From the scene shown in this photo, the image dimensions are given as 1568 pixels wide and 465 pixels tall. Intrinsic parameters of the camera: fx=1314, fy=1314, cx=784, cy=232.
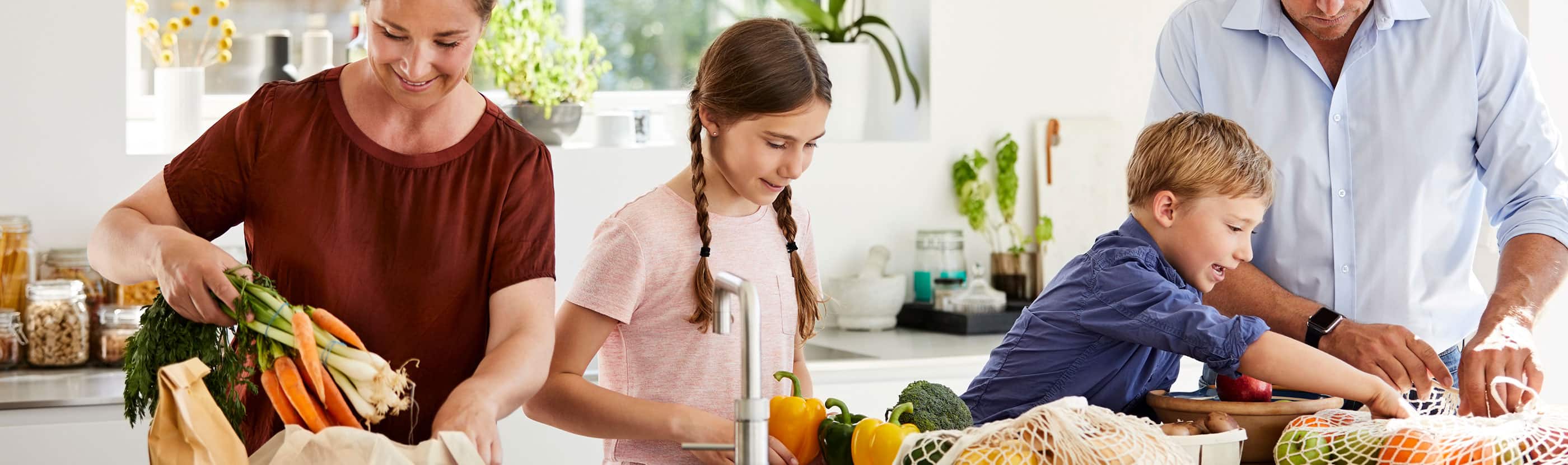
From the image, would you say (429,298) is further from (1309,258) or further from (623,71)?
(623,71)

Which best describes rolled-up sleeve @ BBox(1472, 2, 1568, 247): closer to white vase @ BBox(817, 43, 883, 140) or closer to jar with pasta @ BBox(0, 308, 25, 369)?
white vase @ BBox(817, 43, 883, 140)

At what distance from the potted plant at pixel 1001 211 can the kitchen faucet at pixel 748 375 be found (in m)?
2.40

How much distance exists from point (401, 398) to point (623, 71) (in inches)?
91.1

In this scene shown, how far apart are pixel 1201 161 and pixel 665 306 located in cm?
75

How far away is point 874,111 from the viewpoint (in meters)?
3.77

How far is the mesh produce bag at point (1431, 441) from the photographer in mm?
1389

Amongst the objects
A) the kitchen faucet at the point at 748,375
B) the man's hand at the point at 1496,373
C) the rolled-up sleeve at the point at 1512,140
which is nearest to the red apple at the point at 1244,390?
the man's hand at the point at 1496,373

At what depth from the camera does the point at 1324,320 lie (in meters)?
1.80

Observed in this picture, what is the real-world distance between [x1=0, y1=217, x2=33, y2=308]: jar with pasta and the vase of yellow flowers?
1.21ft

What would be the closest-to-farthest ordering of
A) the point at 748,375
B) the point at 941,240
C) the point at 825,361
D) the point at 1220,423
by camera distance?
the point at 748,375
the point at 1220,423
the point at 825,361
the point at 941,240

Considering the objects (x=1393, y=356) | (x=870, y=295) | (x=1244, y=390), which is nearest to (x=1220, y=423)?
(x=1244, y=390)

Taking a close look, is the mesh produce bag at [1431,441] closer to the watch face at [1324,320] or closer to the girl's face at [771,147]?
the watch face at [1324,320]

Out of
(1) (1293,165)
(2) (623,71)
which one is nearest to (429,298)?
(1) (1293,165)

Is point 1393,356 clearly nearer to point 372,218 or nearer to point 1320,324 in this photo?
point 1320,324
